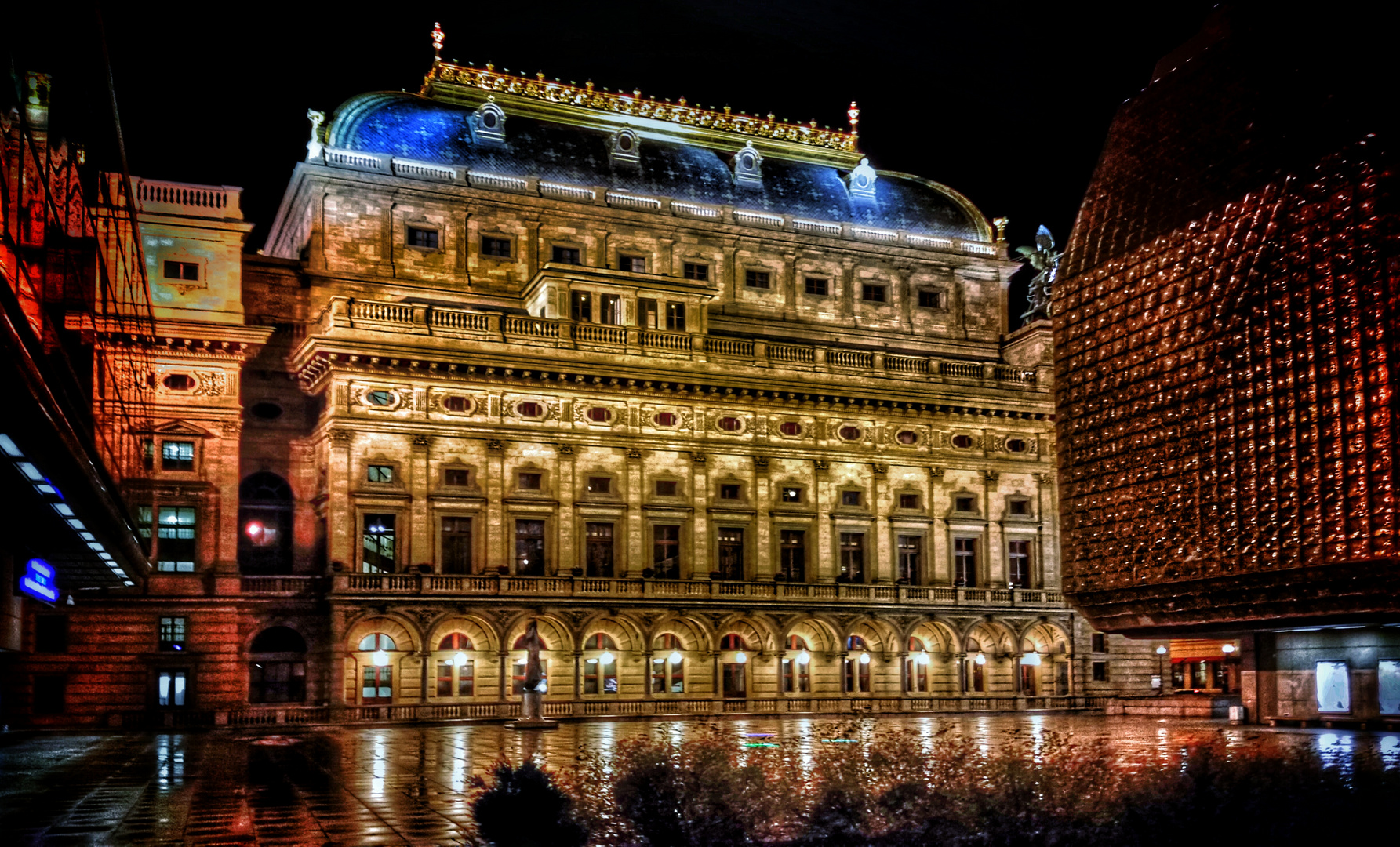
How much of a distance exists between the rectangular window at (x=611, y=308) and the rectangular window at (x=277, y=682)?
18033mm

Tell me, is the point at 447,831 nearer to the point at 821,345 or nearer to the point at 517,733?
the point at 517,733

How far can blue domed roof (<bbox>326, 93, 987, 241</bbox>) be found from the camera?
2425 inches

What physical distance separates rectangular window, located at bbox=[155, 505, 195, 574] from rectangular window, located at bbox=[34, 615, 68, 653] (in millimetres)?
3649

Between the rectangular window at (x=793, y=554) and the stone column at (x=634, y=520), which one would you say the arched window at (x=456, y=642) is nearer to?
the stone column at (x=634, y=520)

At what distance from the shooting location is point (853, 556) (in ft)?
206

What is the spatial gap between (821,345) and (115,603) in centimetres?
3004

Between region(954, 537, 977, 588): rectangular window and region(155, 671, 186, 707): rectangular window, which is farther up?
region(954, 537, 977, 588): rectangular window

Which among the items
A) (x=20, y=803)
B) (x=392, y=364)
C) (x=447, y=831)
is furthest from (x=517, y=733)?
(x=447, y=831)

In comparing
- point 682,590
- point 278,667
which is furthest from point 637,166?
point 278,667

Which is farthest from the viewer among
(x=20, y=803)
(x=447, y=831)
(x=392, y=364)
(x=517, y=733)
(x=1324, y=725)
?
(x=392, y=364)

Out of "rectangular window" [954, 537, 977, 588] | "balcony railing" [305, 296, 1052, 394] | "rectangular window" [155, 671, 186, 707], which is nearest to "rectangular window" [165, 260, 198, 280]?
"balcony railing" [305, 296, 1052, 394]

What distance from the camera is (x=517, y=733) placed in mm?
43344

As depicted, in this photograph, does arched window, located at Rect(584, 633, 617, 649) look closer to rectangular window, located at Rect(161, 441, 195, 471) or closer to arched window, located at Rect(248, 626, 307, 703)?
arched window, located at Rect(248, 626, 307, 703)

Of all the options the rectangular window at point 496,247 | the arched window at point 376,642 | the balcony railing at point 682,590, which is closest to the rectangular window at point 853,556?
the balcony railing at point 682,590
